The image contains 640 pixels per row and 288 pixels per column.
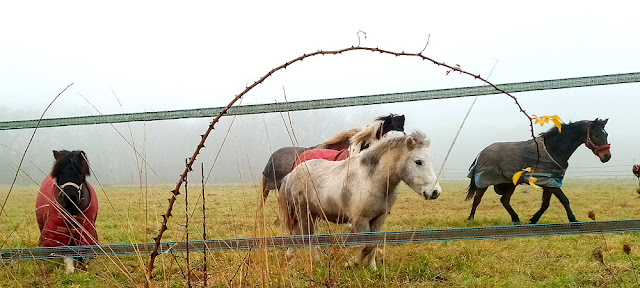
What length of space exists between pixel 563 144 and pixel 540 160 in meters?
0.16

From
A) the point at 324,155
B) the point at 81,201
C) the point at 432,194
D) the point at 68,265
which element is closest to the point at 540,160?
the point at 432,194

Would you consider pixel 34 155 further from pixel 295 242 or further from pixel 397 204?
pixel 397 204

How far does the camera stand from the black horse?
2.85m

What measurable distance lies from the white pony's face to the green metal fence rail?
36cm

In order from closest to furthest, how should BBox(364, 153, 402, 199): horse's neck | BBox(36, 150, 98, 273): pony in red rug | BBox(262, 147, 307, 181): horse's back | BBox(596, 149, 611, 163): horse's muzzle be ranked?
BBox(596, 149, 611, 163): horse's muzzle → BBox(262, 147, 307, 181): horse's back → BBox(364, 153, 402, 199): horse's neck → BBox(36, 150, 98, 273): pony in red rug

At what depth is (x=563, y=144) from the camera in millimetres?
2912

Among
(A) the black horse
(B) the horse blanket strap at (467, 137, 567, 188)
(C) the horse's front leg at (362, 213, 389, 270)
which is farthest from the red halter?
(C) the horse's front leg at (362, 213, 389, 270)

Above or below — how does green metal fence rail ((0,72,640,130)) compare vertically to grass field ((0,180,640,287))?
above

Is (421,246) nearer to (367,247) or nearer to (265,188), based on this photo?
(367,247)

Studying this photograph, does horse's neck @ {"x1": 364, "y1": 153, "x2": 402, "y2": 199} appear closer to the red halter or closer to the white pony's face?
the white pony's face

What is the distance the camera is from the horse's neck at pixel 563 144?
2883 mm

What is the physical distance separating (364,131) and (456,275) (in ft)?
3.51

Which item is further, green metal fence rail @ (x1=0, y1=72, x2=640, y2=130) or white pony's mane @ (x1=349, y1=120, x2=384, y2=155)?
white pony's mane @ (x1=349, y1=120, x2=384, y2=155)

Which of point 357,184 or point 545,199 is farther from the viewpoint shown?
point 357,184
